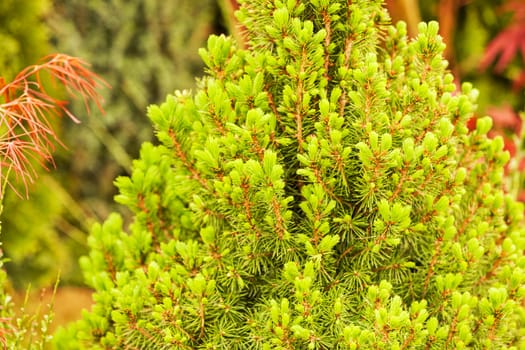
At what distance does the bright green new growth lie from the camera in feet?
5.31

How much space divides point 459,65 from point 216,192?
5.03m

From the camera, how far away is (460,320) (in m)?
1.70

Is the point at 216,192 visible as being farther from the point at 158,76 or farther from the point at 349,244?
the point at 158,76

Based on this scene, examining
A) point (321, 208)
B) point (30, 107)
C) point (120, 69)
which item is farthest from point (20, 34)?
point (321, 208)

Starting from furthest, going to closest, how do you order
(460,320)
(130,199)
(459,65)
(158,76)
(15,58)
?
(459,65)
(158,76)
(15,58)
(130,199)
(460,320)

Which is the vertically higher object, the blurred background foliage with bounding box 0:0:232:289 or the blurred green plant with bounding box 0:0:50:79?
the blurred green plant with bounding box 0:0:50:79

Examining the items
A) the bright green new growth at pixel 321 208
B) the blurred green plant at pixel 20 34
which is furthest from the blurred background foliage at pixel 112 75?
the bright green new growth at pixel 321 208

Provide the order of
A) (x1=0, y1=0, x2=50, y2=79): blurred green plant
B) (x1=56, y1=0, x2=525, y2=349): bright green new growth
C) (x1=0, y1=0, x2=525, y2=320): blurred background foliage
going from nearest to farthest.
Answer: (x1=56, y1=0, x2=525, y2=349): bright green new growth, (x1=0, y1=0, x2=50, y2=79): blurred green plant, (x1=0, y1=0, x2=525, y2=320): blurred background foliage

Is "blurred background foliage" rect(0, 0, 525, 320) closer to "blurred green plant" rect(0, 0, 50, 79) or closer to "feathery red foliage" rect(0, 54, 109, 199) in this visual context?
"blurred green plant" rect(0, 0, 50, 79)

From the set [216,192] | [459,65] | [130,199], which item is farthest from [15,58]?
[459,65]

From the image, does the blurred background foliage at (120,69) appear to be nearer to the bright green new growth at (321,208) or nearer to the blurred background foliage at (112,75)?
the blurred background foliage at (112,75)

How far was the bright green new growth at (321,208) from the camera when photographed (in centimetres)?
162

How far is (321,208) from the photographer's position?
164 cm

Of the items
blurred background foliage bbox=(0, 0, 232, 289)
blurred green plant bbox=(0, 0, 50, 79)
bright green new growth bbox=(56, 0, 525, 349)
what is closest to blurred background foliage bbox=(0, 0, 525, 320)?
blurred background foliage bbox=(0, 0, 232, 289)
